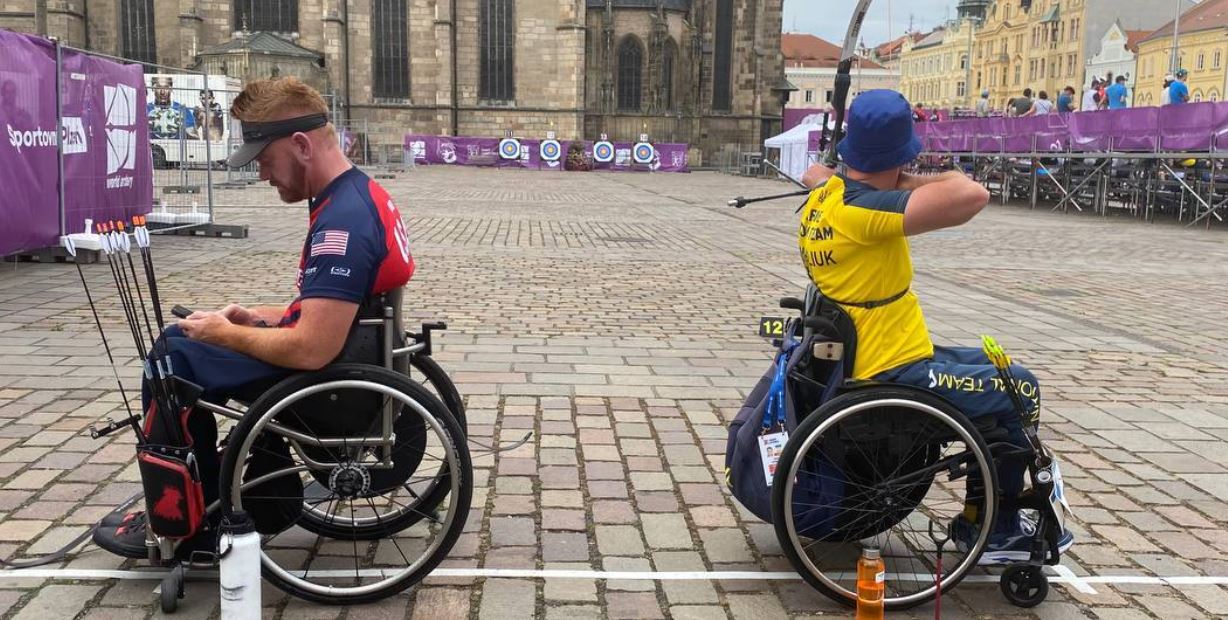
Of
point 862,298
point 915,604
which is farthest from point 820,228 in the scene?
point 915,604

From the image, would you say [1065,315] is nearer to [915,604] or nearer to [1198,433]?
[1198,433]

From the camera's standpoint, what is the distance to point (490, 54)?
165 feet

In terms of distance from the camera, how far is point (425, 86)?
49.2 meters

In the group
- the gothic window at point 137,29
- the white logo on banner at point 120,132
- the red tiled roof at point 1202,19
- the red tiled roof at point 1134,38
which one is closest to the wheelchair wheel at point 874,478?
the white logo on banner at point 120,132

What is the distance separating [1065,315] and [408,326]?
214 inches

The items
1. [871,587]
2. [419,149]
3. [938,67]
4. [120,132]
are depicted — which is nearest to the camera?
[871,587]

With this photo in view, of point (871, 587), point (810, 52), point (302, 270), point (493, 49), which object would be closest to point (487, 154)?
point (493, 49)

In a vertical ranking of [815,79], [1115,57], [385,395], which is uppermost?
[815,79]

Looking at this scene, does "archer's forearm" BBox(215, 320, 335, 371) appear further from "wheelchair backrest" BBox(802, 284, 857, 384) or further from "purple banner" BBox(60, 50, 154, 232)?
"purple banner" BBox(60, 50, 154, 232)

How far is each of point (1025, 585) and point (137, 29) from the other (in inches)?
2048

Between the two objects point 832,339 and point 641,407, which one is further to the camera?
point 641,407

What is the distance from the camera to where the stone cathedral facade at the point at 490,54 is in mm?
46500

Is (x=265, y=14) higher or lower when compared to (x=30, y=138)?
higher

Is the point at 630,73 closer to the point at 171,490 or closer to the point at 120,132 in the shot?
the point at 120,132
